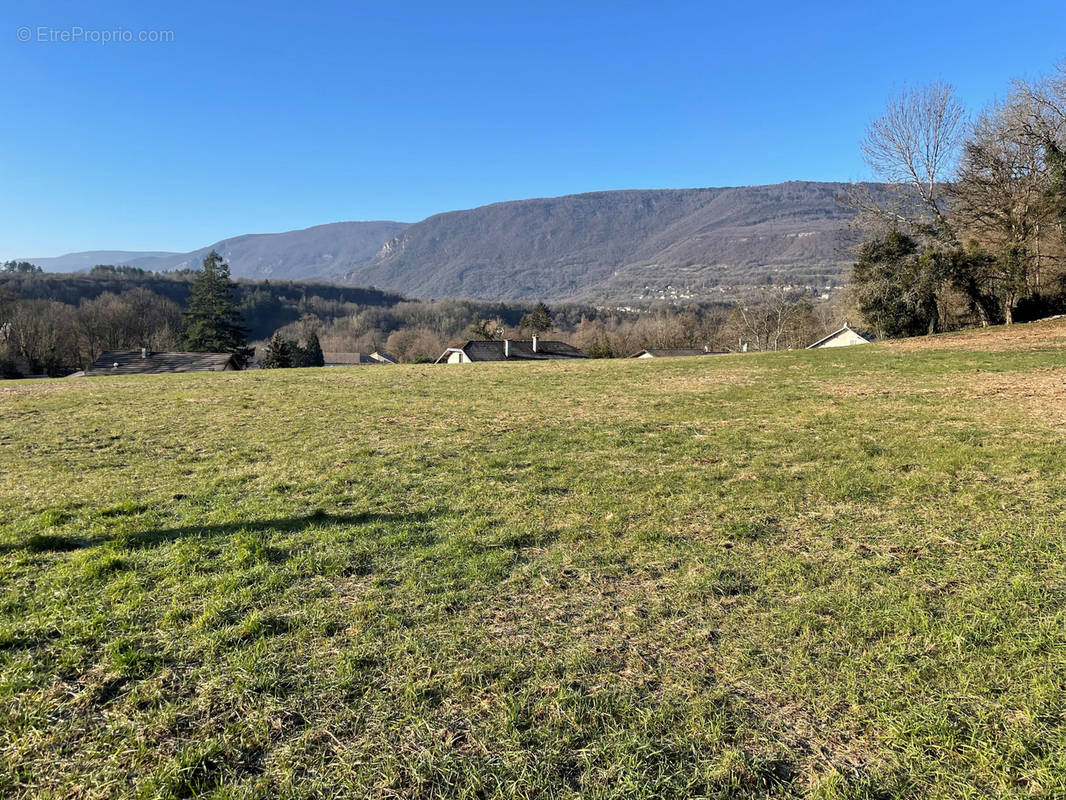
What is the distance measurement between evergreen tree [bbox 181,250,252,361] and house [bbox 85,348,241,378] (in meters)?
9.17

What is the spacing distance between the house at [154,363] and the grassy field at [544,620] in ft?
127

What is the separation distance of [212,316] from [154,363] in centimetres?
1394

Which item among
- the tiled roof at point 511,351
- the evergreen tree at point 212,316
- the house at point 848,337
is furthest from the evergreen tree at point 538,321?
the house at point 848,337

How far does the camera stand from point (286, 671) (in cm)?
268

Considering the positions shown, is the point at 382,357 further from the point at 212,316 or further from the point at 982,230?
the point at 982,230

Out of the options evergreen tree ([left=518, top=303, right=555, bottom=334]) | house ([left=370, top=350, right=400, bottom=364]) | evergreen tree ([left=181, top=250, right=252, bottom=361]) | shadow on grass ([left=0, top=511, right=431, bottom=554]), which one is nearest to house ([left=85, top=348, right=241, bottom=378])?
evergreen tree ([left=181, top=250, right=252, bottom=361])

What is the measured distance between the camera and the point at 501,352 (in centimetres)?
4784

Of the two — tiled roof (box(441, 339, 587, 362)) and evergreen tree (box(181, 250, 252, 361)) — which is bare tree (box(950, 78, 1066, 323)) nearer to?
tiled roof (box(441, 339, 587, 362))

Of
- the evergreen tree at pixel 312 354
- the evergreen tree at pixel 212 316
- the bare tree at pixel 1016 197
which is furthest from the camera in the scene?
the evergreen tree at pixel 312 354

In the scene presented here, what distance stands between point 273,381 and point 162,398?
3.87 meters

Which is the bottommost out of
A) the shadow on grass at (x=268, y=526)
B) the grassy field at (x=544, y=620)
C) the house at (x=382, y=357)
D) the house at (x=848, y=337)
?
the grassy field at (x=544, y=620)

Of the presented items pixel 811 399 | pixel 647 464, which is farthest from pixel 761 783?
pixel 811 399

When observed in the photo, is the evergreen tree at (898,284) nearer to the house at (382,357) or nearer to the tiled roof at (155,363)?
the tiled roof at (155,363)

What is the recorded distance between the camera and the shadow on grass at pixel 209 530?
4.18 meters
